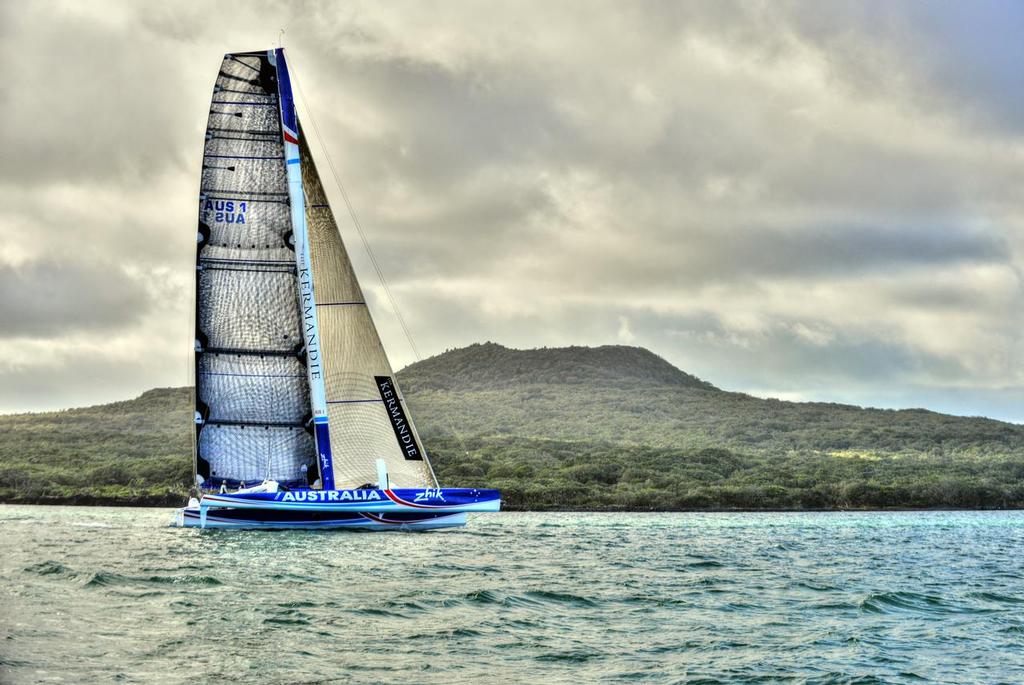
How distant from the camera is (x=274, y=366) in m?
53.4

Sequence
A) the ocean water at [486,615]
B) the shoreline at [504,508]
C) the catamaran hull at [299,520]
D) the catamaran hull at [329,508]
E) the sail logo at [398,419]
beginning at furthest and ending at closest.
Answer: the shoreline at [504,508] → the sail logo at [398,419] → the catamaran hull at [299,520] → the catamaran hull at [329,508] → the ocean water at [486,615]

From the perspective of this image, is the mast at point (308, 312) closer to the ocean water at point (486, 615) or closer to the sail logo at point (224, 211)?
the sail logo at point (224, 211)

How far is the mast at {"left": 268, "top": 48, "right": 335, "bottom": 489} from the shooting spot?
2073 inches

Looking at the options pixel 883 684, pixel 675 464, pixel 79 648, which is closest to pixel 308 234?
pixel 79 648

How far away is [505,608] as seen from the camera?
2741 centimetres

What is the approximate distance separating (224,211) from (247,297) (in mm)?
4027

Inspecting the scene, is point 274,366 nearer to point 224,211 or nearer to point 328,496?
point 328,496

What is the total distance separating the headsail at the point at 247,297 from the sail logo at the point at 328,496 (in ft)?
12.0

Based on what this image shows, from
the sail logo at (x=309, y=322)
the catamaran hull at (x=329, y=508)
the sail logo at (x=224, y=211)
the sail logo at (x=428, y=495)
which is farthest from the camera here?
the sail logo at (x=224, y=211)

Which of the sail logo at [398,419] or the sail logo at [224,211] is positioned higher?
the sail logo at [224,211]

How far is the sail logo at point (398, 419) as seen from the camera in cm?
5494

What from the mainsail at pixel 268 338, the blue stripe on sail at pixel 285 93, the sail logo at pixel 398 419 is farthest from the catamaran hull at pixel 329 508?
the blue stripe on sail at pixel 285 93

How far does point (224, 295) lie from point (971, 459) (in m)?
164

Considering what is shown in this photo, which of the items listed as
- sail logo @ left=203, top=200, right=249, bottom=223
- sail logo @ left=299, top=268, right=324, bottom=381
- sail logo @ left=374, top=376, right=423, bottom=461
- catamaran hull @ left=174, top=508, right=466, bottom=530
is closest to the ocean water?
catamaran hull @ left=174, top=508, right=466, bottom=530
